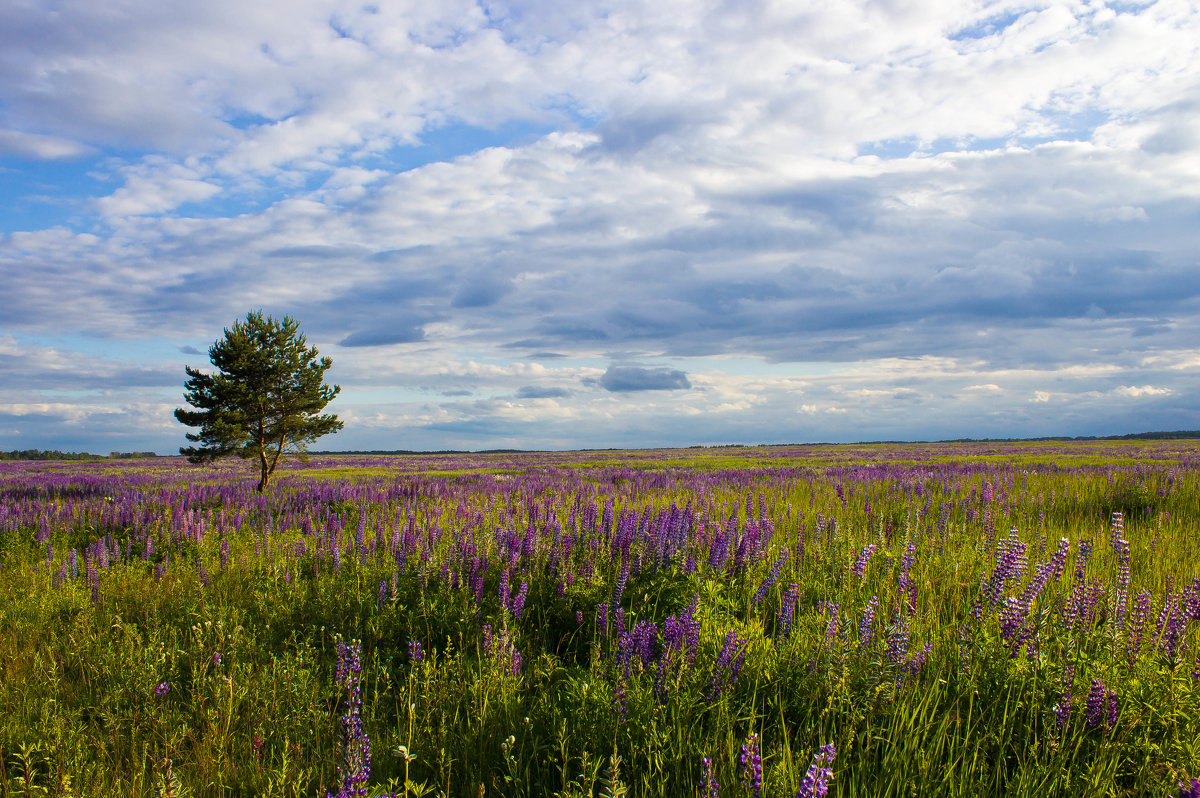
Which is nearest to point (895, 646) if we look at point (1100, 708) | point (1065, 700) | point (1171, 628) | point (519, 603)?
point (1065, 700)

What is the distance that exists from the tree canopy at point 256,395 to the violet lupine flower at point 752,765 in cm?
1716

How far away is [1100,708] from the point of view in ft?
8.86

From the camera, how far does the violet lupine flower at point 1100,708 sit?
266 centimetres

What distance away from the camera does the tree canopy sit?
1652cm

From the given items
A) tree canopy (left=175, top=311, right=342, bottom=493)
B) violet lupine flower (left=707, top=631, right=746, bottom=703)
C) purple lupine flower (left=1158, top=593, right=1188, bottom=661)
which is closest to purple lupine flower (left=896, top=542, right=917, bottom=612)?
purple lupine flower (left=1158, top=593, right=1188, bottom=661)

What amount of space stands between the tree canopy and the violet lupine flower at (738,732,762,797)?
17156 millimetres

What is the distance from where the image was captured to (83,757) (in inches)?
123

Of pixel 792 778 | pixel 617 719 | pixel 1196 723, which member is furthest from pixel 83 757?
pixel 1196 723

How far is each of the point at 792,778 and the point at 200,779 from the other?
2.86 meters

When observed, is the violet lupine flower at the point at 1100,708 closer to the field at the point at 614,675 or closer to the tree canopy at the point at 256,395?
the field at the point at 614,675

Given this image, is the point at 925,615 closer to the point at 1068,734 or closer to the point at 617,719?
the point at 1068,734

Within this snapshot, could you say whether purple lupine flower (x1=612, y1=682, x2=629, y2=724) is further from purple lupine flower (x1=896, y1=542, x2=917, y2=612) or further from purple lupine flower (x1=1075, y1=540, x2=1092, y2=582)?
purple lupine flower (x1=1075, y1=540, x2=1092, y2=582)

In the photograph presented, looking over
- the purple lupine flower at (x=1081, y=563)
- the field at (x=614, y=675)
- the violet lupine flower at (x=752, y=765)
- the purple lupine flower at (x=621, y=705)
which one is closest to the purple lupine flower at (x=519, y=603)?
the field at (x=614, y=675)

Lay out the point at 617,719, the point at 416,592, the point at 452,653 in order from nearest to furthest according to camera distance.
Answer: the point at 617,719 → the point at 452,653 → the point at 416,592
